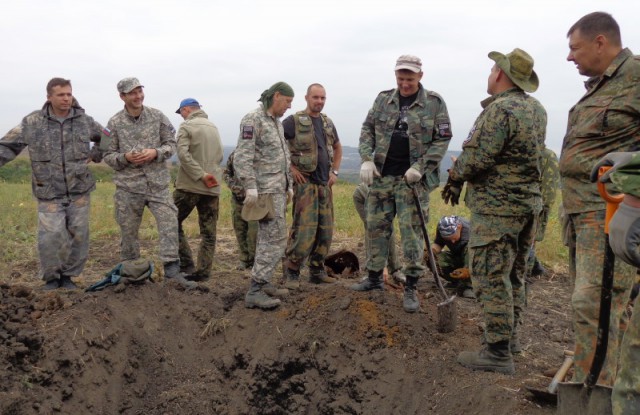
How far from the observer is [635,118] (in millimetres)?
3078

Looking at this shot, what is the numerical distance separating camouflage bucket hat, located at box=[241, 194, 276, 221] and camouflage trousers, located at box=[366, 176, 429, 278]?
3.05 ft

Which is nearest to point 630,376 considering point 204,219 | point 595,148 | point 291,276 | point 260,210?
point 595,148

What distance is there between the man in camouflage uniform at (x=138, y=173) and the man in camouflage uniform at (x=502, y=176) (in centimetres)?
313

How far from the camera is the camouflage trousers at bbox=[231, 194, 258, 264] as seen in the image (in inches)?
271

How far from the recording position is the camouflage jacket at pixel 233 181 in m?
6.40

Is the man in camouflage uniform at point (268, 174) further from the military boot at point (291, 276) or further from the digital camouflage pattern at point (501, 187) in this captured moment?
the digital camouflage pattern at point (501, 187)

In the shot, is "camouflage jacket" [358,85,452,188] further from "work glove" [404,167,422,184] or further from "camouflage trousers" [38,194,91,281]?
"camouflage trousers" [38,194,91,281]

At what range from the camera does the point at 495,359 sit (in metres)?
4.02

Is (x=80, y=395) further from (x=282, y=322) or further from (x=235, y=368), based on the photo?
(x=282, y=322)

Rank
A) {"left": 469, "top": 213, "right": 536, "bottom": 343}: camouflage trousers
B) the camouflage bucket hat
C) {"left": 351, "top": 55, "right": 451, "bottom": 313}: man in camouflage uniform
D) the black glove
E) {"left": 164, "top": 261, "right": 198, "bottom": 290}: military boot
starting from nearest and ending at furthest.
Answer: {"left": 469, "top": 213, "right": 536, "bottom": 343}: camouflage trousers → the black glove → {"left": 351, "top": 55, "right": 451, "bottom": 313}: man in camouflage uniform → the camouflage bucket hat → {"left": 164, "top": 261, "right": 198, "bottom": 290}: military boot

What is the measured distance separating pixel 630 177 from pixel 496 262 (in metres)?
1.56

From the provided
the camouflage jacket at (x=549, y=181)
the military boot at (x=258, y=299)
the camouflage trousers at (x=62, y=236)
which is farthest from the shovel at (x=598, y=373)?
the camouflage trousers at (x=62, y=236)

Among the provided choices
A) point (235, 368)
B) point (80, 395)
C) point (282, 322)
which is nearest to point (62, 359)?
→ point (80, 395)

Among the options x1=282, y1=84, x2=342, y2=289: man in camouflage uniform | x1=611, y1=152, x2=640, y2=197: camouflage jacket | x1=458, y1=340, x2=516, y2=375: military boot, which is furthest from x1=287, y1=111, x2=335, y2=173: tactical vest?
x1=611, y1=152, x2=640, y2=197: camouflage jacket
